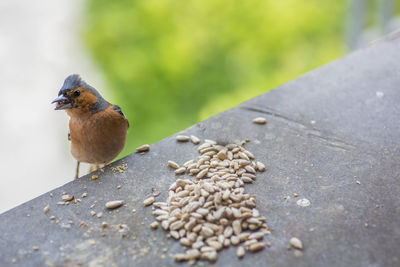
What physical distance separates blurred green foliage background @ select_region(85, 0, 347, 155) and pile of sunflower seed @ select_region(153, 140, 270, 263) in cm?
286

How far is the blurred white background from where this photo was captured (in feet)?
18.2

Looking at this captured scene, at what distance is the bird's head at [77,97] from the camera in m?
2.30

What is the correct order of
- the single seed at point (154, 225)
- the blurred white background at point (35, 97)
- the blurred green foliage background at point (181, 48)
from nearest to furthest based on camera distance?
the single seed at point (154, 225) → the blurred green foliage background at point (181, 48) → the blurred white background at point (35, 97)

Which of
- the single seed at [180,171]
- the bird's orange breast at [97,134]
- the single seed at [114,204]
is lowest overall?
the single seed at [114,204]

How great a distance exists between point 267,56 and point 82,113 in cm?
376

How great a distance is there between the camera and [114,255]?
5.91 feet

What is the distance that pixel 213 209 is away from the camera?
79.0 inches

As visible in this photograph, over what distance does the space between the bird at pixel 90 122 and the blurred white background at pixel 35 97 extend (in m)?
3.14

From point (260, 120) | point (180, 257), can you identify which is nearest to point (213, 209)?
point (180, 257)

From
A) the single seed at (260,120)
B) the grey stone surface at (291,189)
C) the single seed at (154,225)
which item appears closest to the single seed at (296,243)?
the grey stone surface at (291,189)

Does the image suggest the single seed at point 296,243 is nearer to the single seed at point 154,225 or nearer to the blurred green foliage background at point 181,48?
the single seed at point 154,225

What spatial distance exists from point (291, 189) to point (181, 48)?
350 cm

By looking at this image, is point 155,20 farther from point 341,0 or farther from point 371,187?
point 371,187

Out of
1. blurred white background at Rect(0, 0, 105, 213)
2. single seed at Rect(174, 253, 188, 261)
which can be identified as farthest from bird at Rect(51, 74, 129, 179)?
blurred white background at Rect(0, 0, 105, 213)
